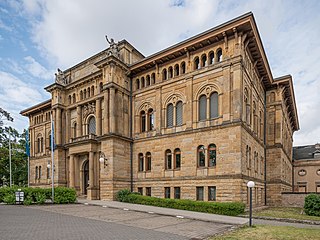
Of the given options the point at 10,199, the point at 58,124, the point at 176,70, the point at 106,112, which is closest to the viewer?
the point at 10,199

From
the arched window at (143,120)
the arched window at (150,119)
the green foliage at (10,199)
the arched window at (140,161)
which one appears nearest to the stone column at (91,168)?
the arched window at (140,161)

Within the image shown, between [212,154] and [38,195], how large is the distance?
574 inches

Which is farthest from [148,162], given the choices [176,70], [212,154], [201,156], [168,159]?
[176,70]

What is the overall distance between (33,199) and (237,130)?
56.9 feet

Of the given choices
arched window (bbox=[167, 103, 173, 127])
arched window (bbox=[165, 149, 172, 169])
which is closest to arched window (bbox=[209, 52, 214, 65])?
arched window (bbox=[167, 103, 173, 127])

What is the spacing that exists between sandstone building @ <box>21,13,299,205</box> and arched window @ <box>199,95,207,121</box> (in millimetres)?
87

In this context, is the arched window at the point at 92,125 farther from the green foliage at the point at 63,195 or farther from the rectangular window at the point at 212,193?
the rectangular window at the point at 212,193

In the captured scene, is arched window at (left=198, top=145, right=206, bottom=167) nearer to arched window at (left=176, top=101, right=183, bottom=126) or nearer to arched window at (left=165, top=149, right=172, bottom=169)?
arched window at (left=165, top=149, right=172, bottom=169)

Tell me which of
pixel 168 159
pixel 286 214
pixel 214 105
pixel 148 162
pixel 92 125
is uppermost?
pixel 214 105

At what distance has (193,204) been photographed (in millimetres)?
19688

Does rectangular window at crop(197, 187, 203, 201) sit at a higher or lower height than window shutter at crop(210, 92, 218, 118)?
lower

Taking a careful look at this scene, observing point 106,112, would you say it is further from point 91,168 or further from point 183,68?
point 183,68

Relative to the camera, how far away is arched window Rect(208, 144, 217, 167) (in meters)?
22.3

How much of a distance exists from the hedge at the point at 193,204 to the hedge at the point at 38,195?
4.68m
